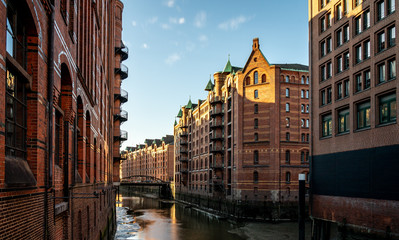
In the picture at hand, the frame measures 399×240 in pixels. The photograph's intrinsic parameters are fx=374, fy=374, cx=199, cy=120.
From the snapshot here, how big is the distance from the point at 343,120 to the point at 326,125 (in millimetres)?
2336

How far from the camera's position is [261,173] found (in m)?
46.3

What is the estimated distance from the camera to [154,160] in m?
110

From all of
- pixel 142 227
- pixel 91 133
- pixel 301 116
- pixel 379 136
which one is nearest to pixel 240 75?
pixel 301 116

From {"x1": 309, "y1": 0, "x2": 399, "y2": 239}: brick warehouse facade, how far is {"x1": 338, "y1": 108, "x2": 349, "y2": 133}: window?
0.23ft

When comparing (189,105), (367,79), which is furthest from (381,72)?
(189,105)

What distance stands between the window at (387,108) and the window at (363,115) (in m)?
1.29

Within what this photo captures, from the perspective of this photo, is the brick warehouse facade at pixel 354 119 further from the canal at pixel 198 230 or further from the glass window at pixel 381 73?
the canal at pixel 198 230

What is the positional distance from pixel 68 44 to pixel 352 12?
21144mm

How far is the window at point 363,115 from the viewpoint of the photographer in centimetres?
2329

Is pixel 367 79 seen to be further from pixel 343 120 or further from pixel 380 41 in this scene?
pixel 343 120

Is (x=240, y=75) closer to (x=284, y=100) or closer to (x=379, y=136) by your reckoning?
(x=284, y=100)

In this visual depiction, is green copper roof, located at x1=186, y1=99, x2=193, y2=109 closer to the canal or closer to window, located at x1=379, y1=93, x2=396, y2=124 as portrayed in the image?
the canal

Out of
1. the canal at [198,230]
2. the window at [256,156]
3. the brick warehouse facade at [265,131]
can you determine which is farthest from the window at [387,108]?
the window at [256,156]

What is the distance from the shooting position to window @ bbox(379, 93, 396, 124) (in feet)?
68.7
